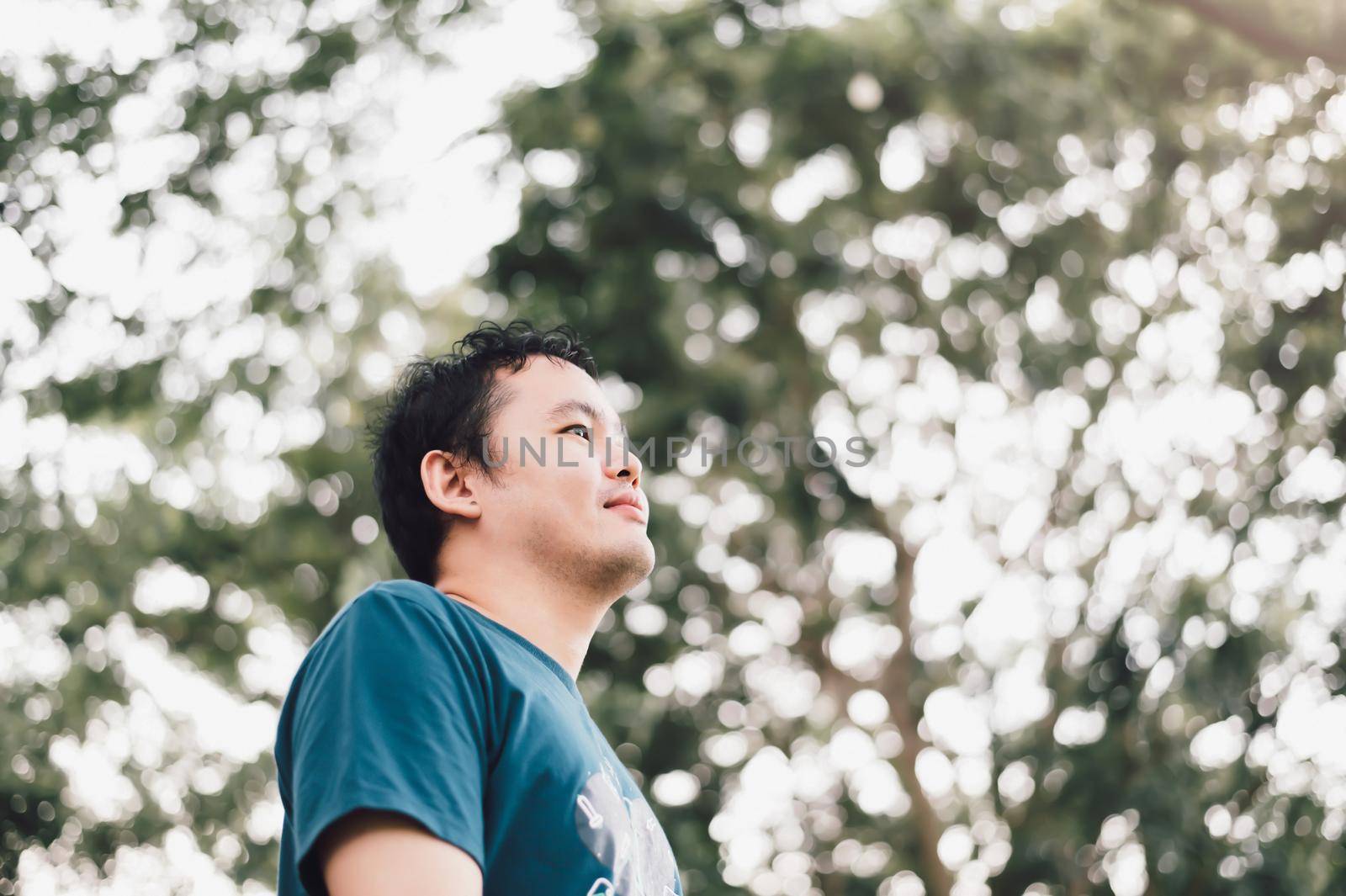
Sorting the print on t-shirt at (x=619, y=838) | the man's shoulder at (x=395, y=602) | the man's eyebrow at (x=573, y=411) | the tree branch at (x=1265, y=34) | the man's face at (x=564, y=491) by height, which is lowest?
the tree branch at (x=1265, y=34)

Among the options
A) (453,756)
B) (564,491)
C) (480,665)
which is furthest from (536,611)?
(453,756)

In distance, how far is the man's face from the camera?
5.53ft

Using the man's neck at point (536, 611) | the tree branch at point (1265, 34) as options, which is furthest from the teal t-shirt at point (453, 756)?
the tree branch at point (1265, 34)

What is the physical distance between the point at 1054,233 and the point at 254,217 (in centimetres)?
388

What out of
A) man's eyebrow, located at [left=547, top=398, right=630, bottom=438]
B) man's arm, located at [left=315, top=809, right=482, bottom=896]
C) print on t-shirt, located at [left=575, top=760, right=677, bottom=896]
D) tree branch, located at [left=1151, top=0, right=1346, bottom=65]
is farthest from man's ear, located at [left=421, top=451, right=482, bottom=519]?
tree branch, located at [left=1151, top=0, right=1346, bottom=65]

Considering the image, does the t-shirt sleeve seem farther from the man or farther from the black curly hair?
the black curly hair

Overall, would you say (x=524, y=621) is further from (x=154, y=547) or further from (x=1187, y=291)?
(x=1187, y=291)

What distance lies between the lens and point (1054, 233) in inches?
257

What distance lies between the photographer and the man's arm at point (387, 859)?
1.17 metres

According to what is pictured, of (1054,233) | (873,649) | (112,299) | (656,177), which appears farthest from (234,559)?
(1054,233)

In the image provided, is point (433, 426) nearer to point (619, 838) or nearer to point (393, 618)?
point (393, 618)

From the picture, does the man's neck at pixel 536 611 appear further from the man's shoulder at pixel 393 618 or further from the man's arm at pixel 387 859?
the man's arm at pixel 387 859

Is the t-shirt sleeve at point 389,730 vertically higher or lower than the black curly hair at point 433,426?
higher

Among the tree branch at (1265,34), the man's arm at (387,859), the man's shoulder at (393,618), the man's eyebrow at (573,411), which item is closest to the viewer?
the man's arm at (387,859)
